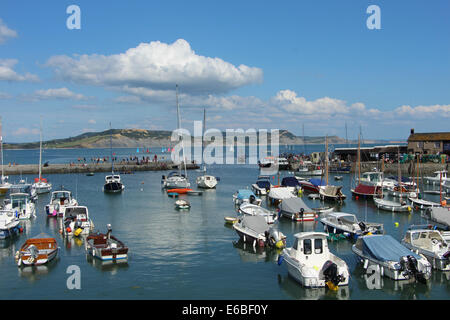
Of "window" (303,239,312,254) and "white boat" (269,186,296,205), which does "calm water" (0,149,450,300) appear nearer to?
"window" (303,239,312,254)

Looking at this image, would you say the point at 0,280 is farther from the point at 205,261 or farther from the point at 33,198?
the point at 33,198

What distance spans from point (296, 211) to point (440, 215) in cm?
1369

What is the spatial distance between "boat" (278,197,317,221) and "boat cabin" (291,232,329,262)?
1828 cm

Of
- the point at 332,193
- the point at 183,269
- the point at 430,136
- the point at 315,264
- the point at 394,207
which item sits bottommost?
the point at 183,269

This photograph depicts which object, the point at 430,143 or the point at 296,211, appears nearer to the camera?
the point at 296,211

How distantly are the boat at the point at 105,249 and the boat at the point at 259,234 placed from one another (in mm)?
9959

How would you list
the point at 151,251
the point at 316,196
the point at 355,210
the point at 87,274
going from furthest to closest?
the point at 316,196, the point at 355,210, the point at 151,251, the point at 87,274

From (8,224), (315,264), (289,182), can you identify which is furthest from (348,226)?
(289,182)

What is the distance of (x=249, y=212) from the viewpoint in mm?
41969

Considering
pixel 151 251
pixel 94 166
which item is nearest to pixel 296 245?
pixel 151 251

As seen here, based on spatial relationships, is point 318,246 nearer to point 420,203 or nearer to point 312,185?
point 420,203

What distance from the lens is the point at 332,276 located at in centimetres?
2250
